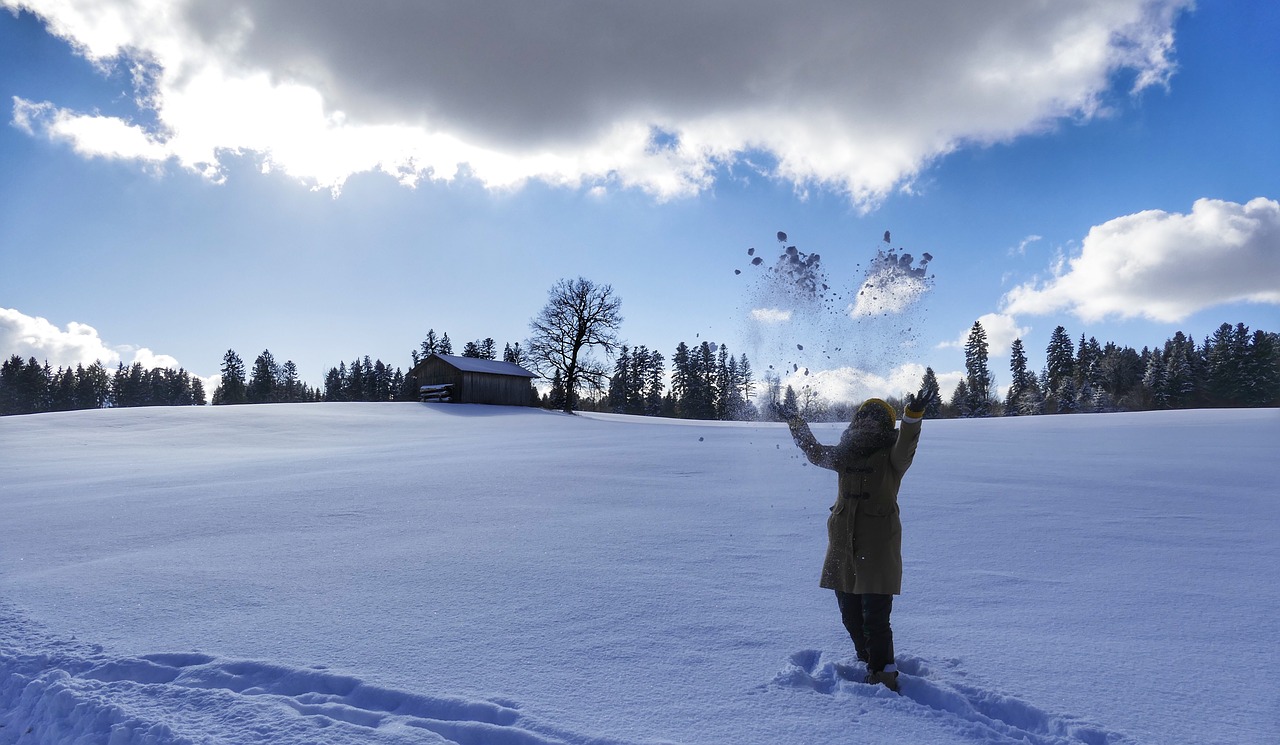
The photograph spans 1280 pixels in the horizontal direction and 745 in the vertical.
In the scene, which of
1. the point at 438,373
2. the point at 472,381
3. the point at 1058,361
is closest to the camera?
the point at 472,381

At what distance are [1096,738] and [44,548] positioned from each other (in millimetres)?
Result: 9693

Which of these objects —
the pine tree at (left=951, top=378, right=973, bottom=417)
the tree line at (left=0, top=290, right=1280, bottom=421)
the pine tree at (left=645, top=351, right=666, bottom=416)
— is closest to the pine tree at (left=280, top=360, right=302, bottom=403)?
the tree line at (left=0, top=290, right=1280, bottom=421)

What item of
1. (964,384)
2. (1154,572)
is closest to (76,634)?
(1154,572)

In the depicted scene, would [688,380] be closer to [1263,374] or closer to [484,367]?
[484,367]

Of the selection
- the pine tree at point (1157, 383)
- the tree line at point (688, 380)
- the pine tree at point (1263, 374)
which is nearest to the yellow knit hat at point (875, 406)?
the tree line at point (688, 380)

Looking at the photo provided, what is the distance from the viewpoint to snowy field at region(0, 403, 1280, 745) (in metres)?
3.54

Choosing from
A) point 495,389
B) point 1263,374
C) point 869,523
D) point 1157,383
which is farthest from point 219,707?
point 1263,374

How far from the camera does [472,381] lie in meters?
45.1

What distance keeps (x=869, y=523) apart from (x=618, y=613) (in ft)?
6.69

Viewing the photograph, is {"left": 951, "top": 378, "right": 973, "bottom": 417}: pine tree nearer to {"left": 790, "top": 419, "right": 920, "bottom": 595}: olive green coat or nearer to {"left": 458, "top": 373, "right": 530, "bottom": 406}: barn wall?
{"left": 458, "top": 373, "right": 530, "bottom": 406}: barn wall

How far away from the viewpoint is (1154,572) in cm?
581

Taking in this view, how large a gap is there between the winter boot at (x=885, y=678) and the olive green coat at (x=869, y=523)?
478mm

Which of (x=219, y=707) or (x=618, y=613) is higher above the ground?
(x=618, y=613)

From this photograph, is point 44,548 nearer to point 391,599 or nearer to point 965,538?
point 391,599
